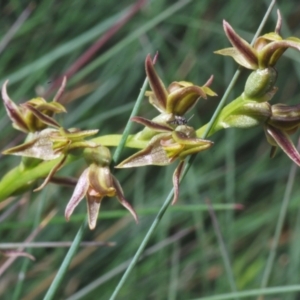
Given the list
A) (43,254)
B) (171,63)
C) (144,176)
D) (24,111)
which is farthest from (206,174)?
(24,111)

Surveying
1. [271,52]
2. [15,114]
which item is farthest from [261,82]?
[15,114]

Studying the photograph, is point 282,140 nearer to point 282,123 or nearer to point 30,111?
Result: point 282,123

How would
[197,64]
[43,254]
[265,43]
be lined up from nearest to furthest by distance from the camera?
[265,43]
[43,254]
[197,64]

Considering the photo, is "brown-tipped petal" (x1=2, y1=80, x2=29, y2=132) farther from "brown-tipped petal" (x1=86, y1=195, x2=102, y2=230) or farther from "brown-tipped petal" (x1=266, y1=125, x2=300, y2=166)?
"brown-tipped petal" (x1=266, y1=125, x2=300, y2=166)

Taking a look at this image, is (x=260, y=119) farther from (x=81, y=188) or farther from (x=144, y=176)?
(x=144, y=176)


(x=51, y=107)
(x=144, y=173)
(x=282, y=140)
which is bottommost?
(x=144, y=173)

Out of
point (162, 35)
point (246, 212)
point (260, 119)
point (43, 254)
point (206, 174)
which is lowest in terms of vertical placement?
point (246, 212)

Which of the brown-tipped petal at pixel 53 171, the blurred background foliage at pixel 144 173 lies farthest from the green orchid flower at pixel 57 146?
the blurred background foliage at pixel 144 173
